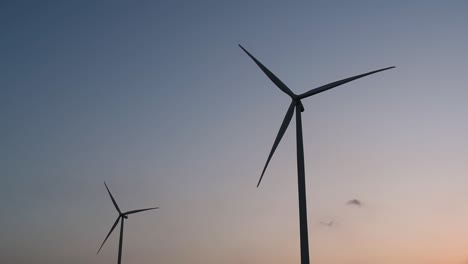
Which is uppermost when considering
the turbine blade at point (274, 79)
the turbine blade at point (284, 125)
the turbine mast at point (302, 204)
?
the turbine blade at point (274, 79)

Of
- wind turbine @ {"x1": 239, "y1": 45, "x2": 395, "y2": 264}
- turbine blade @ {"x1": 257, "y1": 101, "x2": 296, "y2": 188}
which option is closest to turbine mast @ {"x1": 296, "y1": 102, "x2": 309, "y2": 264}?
wind turbine @ {"x1": 239, "y1": 45, "x2": 395, "y2": 264}

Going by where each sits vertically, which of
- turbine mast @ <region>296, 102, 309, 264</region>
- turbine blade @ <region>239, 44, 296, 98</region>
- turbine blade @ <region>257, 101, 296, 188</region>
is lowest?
turbine mast @ <region>296, 102, 309, 264</region>

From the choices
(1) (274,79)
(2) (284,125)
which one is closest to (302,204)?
(2) (284,125)

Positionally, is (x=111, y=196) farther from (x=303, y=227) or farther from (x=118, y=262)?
(x=303, y=227)

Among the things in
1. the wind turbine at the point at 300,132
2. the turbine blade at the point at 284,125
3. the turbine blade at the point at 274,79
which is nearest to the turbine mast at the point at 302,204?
the wind turbine at the point at 300,132

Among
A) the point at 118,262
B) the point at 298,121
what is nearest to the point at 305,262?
the point at 298,121

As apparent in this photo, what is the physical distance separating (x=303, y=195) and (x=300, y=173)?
7.75ft

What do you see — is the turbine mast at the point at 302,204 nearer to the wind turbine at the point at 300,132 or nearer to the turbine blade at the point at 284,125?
the wind turbine at the point at 300,132

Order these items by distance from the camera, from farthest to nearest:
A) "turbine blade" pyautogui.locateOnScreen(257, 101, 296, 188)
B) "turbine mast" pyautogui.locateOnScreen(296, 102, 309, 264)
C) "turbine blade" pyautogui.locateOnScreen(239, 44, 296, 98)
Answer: "turbine blade" pyautogui.locateOnScreen(239, 44, 296, 98)
"turbine blade" pyautogui.locateOnScreen(257, 101, 296, 188)
"turbine mast" pyautogui.locateOnScreen(296, 102, 309, 264)

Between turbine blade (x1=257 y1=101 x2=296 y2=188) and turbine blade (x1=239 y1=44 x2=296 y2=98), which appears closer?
turbine blade (x1=257 y1=101 x2=296 y2=188)

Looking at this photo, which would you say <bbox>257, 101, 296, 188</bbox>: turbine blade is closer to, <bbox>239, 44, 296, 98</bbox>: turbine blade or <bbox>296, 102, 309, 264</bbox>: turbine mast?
<bbox>239, 44, 296, 98</bbox>: turbine blade

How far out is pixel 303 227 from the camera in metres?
40.8

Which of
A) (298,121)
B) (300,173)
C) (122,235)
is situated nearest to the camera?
(300,173)

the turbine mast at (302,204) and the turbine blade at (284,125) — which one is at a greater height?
the turbine blade at (284,125)
